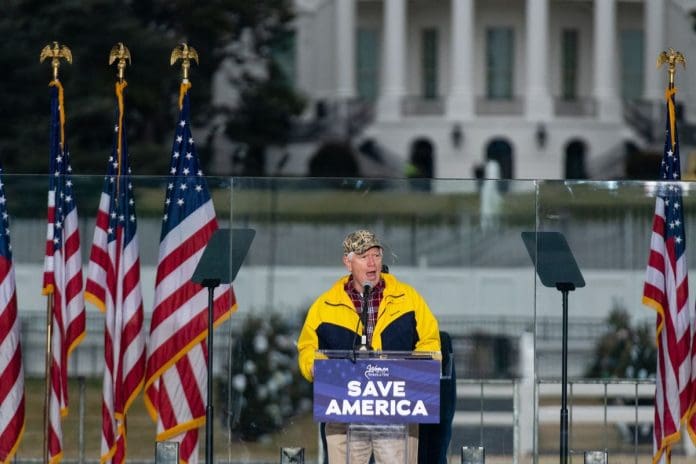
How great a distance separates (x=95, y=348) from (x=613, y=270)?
3.32 metres

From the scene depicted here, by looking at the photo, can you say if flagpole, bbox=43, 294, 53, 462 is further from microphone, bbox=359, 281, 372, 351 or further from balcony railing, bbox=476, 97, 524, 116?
balcony railing, bbox=476, 97, 524, 116

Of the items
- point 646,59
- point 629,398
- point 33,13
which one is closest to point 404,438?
point 629,398

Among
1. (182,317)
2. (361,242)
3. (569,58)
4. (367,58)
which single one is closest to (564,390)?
(361,242)

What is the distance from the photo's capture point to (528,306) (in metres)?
14.0

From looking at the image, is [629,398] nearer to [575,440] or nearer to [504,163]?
[575,440]

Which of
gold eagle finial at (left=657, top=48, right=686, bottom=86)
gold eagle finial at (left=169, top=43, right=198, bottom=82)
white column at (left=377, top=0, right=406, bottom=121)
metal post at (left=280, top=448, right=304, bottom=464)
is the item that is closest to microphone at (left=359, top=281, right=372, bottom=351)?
metal post at (left=280, top=448, right=304, bottom=464)

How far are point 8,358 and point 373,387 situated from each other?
10.5ft

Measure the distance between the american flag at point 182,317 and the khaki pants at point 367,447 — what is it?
2.30 metres

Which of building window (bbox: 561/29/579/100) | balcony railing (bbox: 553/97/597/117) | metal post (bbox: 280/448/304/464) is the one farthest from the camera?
building window (bbox: 561/29/579/100)

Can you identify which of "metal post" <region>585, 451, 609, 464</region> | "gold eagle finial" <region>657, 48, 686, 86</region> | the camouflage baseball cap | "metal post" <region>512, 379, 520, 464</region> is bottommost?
"metal post" <region>585, 451, 609, 464</region>

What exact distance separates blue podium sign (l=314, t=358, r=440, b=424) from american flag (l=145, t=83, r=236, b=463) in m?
2.47

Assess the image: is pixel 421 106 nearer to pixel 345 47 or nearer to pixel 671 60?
pixel 345 47

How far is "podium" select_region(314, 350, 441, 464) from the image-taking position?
11.8m

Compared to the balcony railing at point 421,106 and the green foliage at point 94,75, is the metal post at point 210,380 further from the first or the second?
the balcony railing at point 421,106
